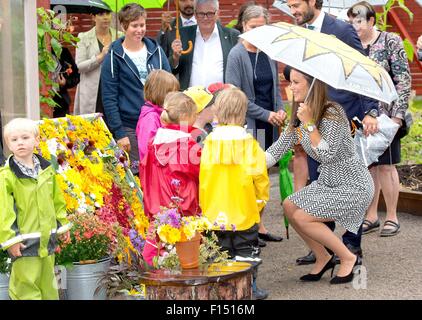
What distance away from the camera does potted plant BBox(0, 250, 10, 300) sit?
688cm

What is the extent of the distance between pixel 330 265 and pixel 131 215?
154 cm

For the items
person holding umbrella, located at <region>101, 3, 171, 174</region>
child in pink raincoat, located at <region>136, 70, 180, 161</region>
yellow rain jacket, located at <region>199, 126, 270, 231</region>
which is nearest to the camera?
yellow rain jacket, located at <region>199, 126, 270, 231</region>

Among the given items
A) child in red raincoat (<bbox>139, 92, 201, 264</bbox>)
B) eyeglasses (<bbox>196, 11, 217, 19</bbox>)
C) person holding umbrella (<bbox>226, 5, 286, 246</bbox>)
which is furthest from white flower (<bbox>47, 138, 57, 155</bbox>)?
eyeglasses (<bbox>196, 11, 217, 19</bbox>)

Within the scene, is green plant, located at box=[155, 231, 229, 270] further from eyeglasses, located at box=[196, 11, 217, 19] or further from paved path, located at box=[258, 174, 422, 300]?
eyeglasses, located at box=[196, 11, 217, 19]

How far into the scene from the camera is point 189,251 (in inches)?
265

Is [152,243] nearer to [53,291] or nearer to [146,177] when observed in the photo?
[146,177]

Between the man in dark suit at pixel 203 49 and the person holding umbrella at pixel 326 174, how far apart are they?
1.80 m

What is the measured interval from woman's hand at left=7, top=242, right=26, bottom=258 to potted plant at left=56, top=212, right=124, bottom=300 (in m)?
0.58

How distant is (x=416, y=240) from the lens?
370 inches

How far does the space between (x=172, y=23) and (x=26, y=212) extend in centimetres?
412

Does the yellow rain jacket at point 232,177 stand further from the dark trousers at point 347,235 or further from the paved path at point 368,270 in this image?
the dark trousers at point 347,235

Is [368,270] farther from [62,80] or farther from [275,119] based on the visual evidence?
[62,80]

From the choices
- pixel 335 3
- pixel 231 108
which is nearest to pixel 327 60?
pixel 231 108

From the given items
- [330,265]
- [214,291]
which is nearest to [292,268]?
[330,265]
